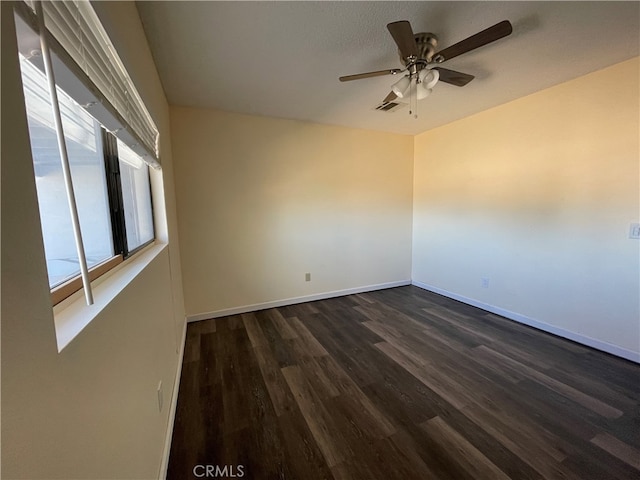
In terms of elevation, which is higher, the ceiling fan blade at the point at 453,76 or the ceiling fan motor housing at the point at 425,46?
the ceiling fan motor housing at the point at 425,46

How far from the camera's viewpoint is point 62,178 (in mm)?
739

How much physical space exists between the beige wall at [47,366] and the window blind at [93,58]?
0.08 meters

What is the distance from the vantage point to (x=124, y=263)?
1.24m

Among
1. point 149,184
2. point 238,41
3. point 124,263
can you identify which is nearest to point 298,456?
point 124,263

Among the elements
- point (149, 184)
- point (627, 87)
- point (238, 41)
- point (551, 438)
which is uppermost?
point (238, 41)

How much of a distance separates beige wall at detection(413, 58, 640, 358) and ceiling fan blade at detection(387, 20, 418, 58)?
1.85 metres

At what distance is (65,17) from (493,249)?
12.0 ft

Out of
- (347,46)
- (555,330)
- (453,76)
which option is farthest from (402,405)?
(347,46)

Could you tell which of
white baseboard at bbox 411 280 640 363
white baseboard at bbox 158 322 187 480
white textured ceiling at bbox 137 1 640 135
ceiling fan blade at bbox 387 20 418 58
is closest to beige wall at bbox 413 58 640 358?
white baseboard at bbox 411 280 640 363

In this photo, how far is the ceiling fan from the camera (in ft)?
4.60

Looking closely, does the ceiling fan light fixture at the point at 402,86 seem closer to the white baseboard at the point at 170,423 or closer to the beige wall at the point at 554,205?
the beige wall at the point at 554,205

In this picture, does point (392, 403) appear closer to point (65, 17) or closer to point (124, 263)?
point (124, 263)

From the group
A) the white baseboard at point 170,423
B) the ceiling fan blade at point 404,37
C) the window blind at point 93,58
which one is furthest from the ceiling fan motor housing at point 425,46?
the white baseboard at point 170,423

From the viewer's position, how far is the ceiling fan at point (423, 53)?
1403 mm
